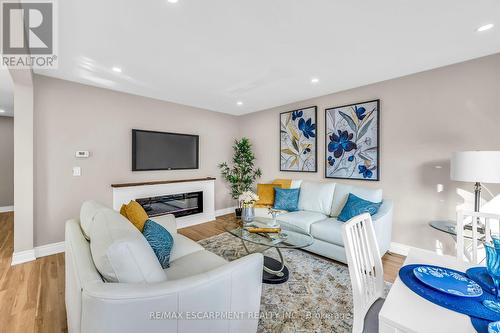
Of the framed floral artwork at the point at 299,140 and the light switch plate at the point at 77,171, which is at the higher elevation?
the framed floral artwork at the point at 299,140

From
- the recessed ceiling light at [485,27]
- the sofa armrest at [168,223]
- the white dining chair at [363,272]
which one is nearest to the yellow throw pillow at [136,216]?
the sofa armrest at [168,223]

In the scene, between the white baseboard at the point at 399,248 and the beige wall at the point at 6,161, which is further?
the beige wall at the point at 6,161

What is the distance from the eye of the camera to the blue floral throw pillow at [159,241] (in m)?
1.68

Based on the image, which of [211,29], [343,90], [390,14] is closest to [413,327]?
[390,14]

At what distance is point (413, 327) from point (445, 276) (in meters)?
0.52

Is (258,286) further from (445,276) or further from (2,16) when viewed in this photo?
(2,16)

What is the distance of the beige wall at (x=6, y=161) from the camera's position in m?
5.48

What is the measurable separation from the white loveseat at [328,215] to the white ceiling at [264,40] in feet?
5.35

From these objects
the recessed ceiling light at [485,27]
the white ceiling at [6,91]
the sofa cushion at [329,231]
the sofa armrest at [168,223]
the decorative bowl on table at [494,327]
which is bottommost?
the sofa cushion at [329,231]

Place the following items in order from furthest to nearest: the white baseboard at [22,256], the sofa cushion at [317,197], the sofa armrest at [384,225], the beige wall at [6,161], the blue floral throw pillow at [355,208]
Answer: the beige wall at [6,161] → the sofa cushion at [317,197] → the blue floral throw pillow at [355,208] → the white baseboard at [22,256] → the sofa armrest at [384,225]

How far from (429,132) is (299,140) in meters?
1.96

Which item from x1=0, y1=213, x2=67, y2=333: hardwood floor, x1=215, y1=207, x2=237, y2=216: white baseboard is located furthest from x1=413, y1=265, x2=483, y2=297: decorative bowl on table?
x1=215, y1=207, x2=237, y2=216: white baseboard

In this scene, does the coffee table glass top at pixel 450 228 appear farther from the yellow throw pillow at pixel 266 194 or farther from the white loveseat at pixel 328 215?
the yellow throw pillow at pixel 266 194

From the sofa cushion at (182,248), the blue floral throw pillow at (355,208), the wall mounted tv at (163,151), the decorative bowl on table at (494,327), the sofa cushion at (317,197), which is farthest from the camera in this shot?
the wall mounted tv at (163,151)
